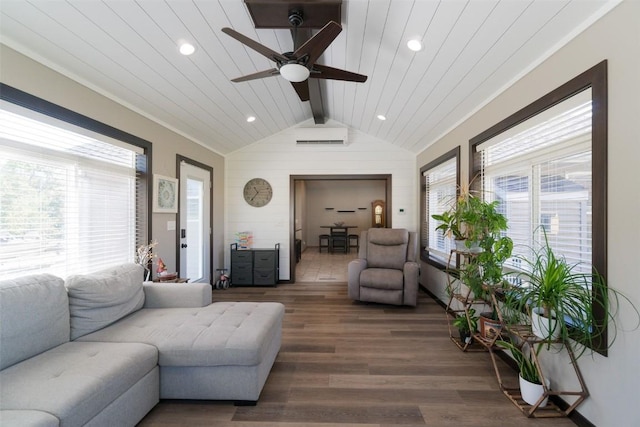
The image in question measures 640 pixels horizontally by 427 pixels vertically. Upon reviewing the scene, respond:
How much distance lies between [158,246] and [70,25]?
2.19 m

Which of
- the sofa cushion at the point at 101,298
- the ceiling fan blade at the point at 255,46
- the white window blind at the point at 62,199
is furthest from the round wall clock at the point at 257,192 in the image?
the ceiling fan blade at the point at 255,46

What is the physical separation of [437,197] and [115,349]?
411 centimetres

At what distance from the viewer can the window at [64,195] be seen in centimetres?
184

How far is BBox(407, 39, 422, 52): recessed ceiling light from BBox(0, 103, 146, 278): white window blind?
280 centimetres

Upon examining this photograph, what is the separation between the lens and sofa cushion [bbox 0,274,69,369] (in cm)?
144

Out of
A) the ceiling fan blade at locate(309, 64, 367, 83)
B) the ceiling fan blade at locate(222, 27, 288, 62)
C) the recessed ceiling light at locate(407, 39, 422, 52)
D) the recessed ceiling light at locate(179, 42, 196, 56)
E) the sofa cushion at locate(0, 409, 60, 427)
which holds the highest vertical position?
the recessed ceiling light at locate(179, 42, 196, 56)

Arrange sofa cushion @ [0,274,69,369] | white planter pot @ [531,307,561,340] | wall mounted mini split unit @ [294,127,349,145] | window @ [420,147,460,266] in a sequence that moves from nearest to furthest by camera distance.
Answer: sofa cushion @ [0,274,69,369] → white planter pot @ [531,307,561,340] → window @ [420,147,460,266] → wall mounted mini split unit @ [294,127,349,145]

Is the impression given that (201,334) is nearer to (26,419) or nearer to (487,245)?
(26,419)

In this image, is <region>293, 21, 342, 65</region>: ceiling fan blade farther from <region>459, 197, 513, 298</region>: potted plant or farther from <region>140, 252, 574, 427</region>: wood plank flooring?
<region>140, 252, 574, 427</region>: wood plank flooring

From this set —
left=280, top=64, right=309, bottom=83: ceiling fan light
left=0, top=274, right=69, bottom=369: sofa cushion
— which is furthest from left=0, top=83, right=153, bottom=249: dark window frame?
left=280, top=64, right=309, bottom=83: ceiling fan light

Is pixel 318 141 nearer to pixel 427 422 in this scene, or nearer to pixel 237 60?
pixel 237 60

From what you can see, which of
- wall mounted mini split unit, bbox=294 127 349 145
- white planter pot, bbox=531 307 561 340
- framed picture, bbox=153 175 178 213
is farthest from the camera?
wall mounted mini split unit, bbox=294 127 349 145

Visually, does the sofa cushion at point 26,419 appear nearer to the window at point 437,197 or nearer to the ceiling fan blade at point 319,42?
the ceiling fan blade at point 319,42

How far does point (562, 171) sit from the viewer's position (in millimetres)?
1861
